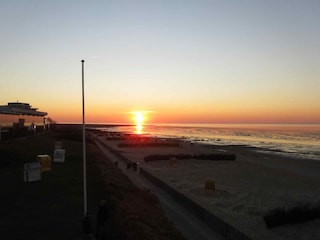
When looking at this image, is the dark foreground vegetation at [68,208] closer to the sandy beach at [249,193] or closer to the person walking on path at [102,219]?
the person walking on path at [102,219]

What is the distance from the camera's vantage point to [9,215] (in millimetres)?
15641

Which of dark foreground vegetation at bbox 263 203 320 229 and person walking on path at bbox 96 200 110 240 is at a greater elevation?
person walking on path at bbox 96 200 110 240

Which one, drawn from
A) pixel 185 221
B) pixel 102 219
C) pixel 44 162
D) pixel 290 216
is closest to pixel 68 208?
pixel 102 219

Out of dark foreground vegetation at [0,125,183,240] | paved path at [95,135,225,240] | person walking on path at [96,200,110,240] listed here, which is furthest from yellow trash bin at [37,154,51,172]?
person walking on path at [96,200,110,240]

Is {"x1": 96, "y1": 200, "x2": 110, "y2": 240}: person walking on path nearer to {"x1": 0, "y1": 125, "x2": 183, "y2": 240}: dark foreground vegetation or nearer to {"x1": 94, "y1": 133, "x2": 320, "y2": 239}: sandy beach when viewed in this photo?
{"x1": 0, "y1": 125, "x2": 183, "y2": 240}: dark foreground vegetation

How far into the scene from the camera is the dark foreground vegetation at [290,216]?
16.4 m

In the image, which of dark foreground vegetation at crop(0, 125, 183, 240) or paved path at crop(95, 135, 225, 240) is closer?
dark foreground vegetation at crop(0, 125, 183, 240)

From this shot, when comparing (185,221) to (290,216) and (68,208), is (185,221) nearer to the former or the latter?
(290,216)

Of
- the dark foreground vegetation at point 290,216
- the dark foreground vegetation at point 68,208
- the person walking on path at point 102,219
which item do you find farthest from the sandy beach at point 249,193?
the person walking on path at point 102,219

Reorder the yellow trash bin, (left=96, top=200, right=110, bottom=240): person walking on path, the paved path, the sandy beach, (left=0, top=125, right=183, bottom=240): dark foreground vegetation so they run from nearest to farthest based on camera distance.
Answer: (left=96, top=200, right=110, bottom=240): person walking on path < (left=0, top=125, right=183, bottom=240): dark foreground vegetation < the paved path < the sandy beach < the yellow trash bin

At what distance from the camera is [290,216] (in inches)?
667

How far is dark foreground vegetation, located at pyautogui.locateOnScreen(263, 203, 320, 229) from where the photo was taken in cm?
1644

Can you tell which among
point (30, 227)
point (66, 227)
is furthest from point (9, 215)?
point (66, 227)

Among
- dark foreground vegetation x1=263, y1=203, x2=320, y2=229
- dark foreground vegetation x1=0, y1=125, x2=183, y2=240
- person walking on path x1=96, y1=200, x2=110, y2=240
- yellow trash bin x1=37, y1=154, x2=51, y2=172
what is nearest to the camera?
person walking on path x1=96, y1=200, x2=110, y2=240
